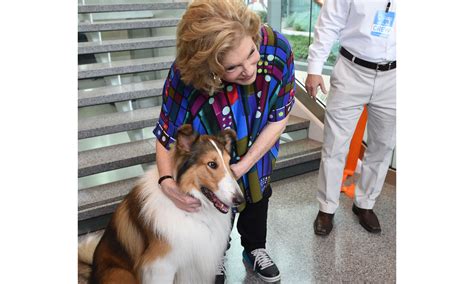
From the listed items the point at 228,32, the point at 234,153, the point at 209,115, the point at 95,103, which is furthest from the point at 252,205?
the point at 95,103

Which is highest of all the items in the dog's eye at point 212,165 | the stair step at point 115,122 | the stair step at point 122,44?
the stair step at point 122,44

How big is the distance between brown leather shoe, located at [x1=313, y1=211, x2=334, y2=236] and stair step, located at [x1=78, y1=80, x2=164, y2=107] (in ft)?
5.64

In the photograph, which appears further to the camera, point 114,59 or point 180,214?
point 114,59

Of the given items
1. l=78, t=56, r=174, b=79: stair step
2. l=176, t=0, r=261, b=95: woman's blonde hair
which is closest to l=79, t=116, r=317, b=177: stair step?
l=78, t=56, r=174, b=79: stair step

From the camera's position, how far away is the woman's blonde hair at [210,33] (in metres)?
1.22

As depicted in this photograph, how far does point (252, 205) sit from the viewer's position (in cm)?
198

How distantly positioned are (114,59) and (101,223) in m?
1.80

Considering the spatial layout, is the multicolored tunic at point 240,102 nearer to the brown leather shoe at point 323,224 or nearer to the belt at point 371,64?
the belt at point 371,64

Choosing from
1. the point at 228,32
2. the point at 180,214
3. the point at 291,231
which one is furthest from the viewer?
the point at 291,231

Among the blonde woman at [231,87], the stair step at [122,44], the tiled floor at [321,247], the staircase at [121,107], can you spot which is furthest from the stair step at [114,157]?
the blonde woman at [231,87]

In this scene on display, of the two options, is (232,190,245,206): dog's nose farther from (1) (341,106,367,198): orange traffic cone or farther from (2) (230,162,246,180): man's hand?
(1) (341,106,367,198): orange traffic cone

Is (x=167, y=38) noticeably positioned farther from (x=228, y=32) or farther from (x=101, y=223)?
(x=228, y=32)

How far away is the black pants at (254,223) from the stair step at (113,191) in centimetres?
94

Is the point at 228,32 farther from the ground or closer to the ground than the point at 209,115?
farther from the ground
